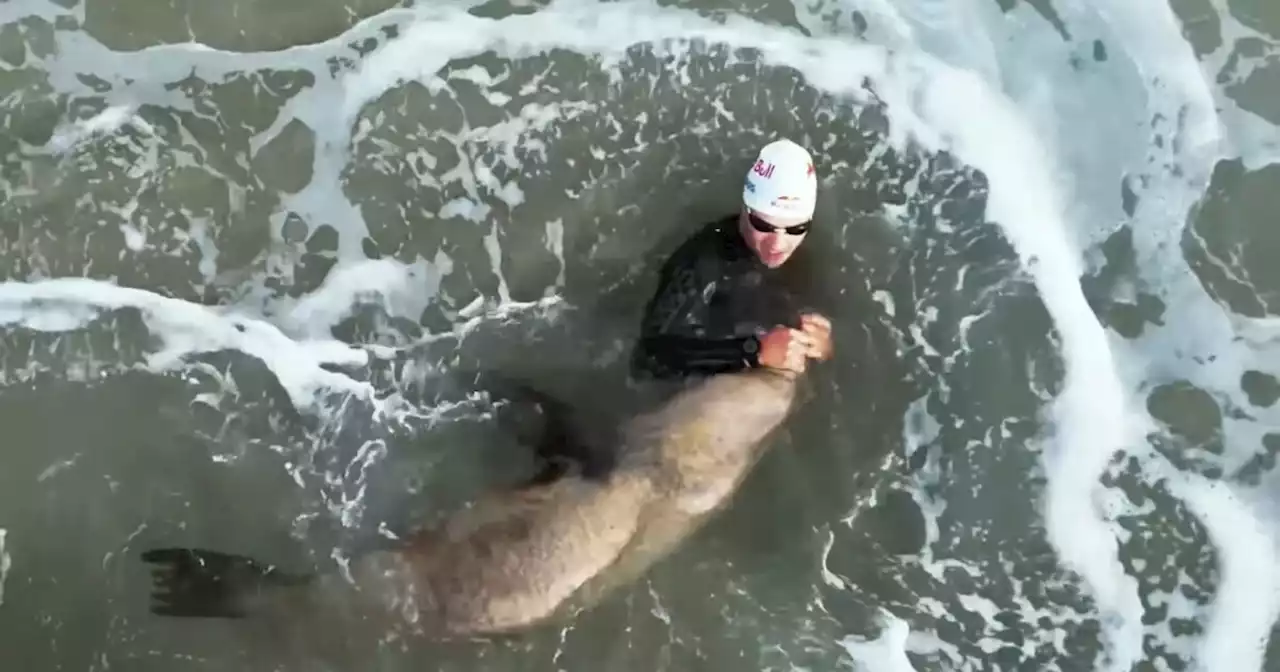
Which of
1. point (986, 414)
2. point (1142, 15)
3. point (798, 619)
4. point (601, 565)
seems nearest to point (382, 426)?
point (601, 565)

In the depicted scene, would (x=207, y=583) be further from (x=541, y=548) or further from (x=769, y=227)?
(x=769, y=227)

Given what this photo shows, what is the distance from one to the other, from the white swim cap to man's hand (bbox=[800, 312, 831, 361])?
0.42 meters

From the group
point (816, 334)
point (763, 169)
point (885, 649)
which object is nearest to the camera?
point (763, 169)

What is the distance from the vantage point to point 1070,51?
4398 millimetres

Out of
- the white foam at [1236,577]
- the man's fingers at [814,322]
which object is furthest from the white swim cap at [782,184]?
the white foam at [1236,577]

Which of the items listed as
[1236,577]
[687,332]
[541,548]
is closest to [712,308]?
[687,332]

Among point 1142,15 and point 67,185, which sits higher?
point 1142,15

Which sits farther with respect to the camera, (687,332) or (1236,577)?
(1236,577)

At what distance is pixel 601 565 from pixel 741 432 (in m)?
0.72

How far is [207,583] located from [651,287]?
6.81 feet

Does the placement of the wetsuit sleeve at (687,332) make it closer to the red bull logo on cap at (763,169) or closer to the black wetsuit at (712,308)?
the black wetsuit at (712,308)

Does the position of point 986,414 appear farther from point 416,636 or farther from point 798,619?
point 416,636

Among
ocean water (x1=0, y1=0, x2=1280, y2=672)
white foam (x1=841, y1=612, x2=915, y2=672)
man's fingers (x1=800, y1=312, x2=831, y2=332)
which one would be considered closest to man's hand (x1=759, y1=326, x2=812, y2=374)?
man's fingers (x1=800, y1=312, x2=831, y2=332)

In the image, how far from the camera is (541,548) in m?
3.59
